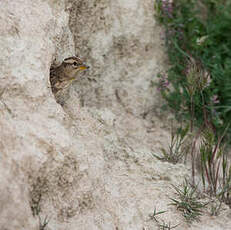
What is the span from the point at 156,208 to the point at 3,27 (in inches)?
86.2

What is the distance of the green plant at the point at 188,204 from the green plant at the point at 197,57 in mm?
1194

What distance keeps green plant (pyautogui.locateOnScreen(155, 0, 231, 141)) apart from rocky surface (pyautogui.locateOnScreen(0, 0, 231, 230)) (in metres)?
0.20

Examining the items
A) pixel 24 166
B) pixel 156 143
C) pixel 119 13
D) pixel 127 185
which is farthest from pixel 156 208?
pixel 119 13

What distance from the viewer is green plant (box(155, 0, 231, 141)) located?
489 centimetres

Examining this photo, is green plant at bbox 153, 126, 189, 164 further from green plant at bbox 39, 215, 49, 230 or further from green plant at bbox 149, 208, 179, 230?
green plant at bbox 39, 215, 49, 230

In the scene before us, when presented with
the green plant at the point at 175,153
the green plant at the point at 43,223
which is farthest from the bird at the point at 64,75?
the green plant at the point at 43,223

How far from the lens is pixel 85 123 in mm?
4145

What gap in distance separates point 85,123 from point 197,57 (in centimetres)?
185

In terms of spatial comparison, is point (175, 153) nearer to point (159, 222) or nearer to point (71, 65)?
point (159, 222)

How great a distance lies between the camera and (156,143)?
4723mm

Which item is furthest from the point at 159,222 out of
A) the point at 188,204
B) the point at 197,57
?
the point at 197,57

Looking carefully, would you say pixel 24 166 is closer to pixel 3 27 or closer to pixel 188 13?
pixel 3 27

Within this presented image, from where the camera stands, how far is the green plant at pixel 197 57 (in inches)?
193

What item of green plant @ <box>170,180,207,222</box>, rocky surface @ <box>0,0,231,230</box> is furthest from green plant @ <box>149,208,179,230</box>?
green plant @ <box>170,180,207,222</box>
